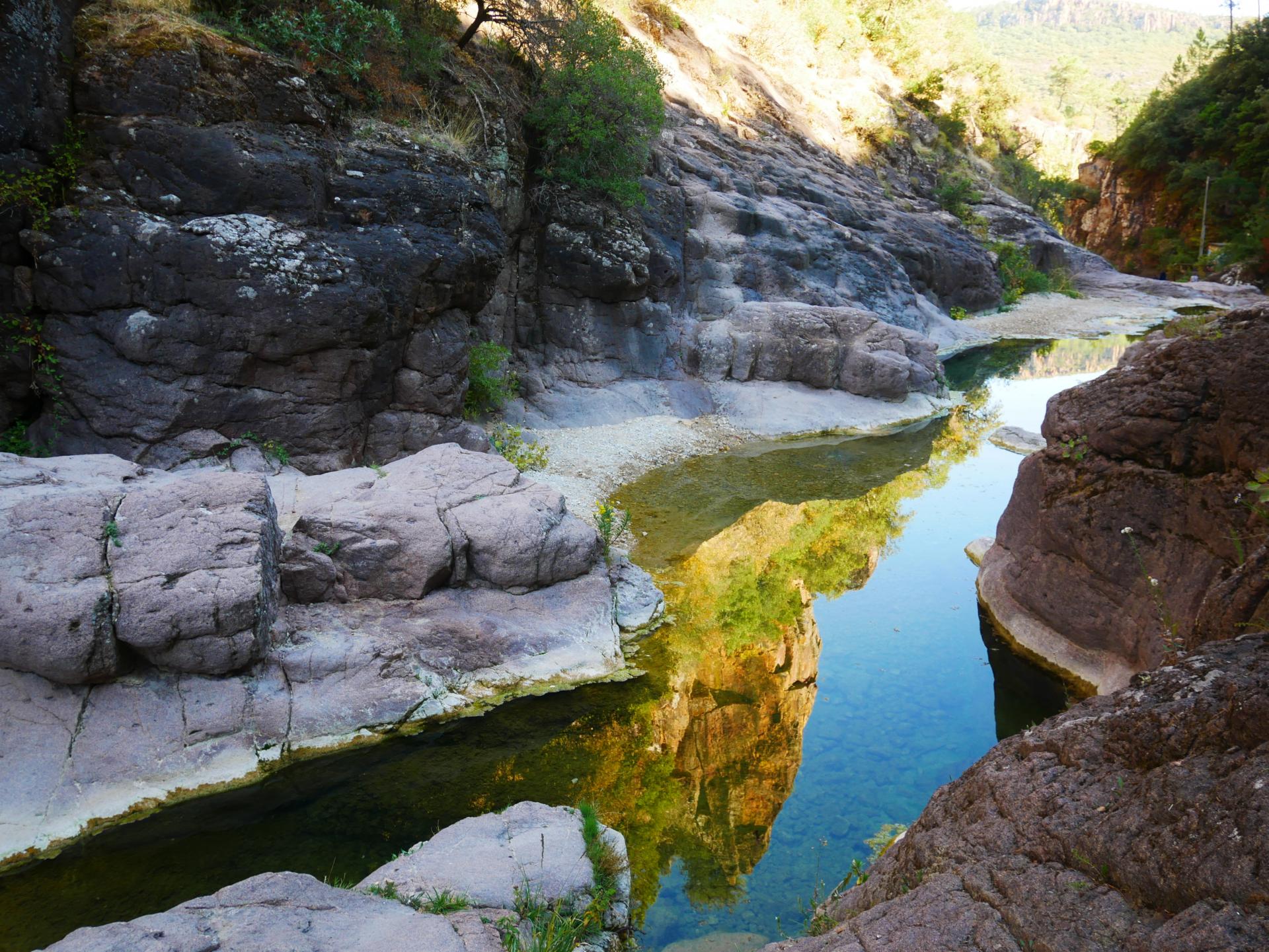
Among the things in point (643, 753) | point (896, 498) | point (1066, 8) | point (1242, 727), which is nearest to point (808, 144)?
point (896, 498)

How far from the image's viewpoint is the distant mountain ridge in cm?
16350

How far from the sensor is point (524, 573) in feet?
28.6

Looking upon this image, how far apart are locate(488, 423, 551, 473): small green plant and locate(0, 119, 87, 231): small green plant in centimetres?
653

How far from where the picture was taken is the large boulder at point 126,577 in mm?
6055

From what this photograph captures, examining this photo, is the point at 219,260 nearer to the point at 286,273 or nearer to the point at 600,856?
the point at 286,273

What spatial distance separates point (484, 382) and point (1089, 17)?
217130 millimetres

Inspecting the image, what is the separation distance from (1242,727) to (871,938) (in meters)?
1.76

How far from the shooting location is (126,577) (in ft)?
21.1

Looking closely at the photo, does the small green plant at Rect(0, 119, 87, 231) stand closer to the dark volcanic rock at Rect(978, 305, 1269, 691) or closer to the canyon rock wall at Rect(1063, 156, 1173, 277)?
the dark volcanic rock at Rect(978, 305, 1269, 691)

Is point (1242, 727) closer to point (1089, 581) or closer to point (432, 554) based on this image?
point (1089, 581)

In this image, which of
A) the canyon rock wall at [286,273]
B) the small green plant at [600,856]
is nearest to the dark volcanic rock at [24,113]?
the canyon rock wall at [286,273]

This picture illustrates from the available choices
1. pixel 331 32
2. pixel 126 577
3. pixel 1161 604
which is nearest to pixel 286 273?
pixel 331 32

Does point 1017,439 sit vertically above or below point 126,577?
above

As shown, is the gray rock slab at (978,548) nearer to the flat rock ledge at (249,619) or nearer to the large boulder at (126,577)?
the flat rock ledge at (249,619)
